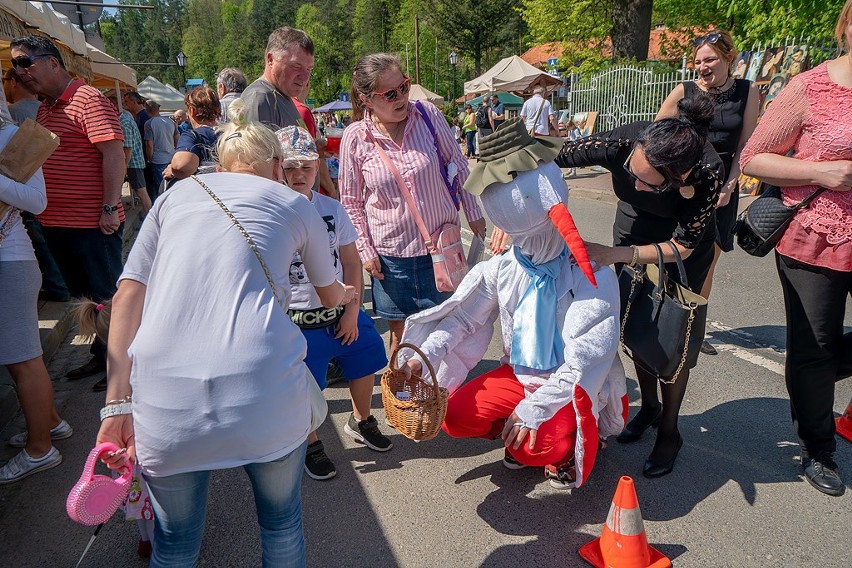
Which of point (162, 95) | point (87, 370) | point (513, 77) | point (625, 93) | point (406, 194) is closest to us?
point (406, 194)

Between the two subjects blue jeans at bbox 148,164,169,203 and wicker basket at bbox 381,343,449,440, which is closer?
wicker basket at bbox 381,343,449,440

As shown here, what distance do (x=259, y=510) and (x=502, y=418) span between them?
1.25 meters

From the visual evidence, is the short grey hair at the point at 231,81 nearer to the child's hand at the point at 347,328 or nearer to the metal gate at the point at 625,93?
the child's hand at the point at 347,328

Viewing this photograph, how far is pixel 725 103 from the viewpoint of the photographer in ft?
12.4

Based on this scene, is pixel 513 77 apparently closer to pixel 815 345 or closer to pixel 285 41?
pixel 285 41

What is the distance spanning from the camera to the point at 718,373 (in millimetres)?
3871

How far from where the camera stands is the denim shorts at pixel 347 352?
280 centimetres

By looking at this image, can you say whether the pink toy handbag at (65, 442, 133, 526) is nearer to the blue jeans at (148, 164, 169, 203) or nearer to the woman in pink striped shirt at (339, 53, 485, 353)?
the woman in pink striped shirt at (339, 53, 485, 353)

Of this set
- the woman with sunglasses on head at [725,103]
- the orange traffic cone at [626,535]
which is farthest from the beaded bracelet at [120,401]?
the woman with sunglasses on head at [725,103]

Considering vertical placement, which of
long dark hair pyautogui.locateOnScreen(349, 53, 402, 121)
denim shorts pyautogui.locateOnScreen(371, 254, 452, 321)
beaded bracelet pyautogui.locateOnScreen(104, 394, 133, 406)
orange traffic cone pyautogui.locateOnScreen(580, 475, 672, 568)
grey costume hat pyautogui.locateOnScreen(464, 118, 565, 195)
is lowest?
orange traffic cone pyautogui.locateOnScreen(580, 475, 672, 568)

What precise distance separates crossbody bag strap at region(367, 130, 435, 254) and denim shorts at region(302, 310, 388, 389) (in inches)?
21.4

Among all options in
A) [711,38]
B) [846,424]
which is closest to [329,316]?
[846,424]

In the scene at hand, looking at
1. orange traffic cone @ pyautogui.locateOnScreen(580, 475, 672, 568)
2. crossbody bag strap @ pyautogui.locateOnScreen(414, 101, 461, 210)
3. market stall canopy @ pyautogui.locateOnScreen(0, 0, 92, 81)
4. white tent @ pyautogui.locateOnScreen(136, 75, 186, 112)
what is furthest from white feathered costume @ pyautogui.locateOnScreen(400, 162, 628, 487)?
white tent @ pyautogui.locateOnScreen(136, 75, 186, 112)

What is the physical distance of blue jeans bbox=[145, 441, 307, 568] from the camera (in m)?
1.66
